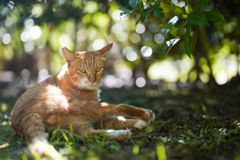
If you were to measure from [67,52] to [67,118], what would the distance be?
830 millimetres

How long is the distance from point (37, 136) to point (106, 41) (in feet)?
17.7

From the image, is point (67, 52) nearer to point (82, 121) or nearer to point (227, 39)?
point (82, 121)

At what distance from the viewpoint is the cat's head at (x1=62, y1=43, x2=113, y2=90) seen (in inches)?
84.6

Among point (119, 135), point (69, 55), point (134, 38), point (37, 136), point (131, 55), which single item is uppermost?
point (134, 38)

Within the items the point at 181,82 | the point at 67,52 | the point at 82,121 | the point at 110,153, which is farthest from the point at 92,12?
the point at 181,82

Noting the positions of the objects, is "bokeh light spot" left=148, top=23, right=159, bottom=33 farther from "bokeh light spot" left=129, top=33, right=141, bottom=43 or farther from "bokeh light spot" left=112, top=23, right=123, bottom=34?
"bokeh light spot" left=112, top=23, right=123, bottom=34

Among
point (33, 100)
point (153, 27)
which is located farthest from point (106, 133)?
point (153, 27)

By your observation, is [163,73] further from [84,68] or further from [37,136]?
[37,136]

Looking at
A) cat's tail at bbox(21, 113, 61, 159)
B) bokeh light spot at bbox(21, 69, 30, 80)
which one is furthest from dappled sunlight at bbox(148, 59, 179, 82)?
cat's tail at bbox(21, 113, 61, 159)

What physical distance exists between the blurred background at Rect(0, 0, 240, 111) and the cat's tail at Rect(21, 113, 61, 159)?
1122mm

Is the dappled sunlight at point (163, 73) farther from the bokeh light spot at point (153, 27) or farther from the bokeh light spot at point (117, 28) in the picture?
the bokeh light spot at point (153, 27)

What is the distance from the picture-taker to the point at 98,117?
6.31ft

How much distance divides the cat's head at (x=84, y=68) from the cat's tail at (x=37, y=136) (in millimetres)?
669

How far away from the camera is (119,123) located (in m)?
2.00
